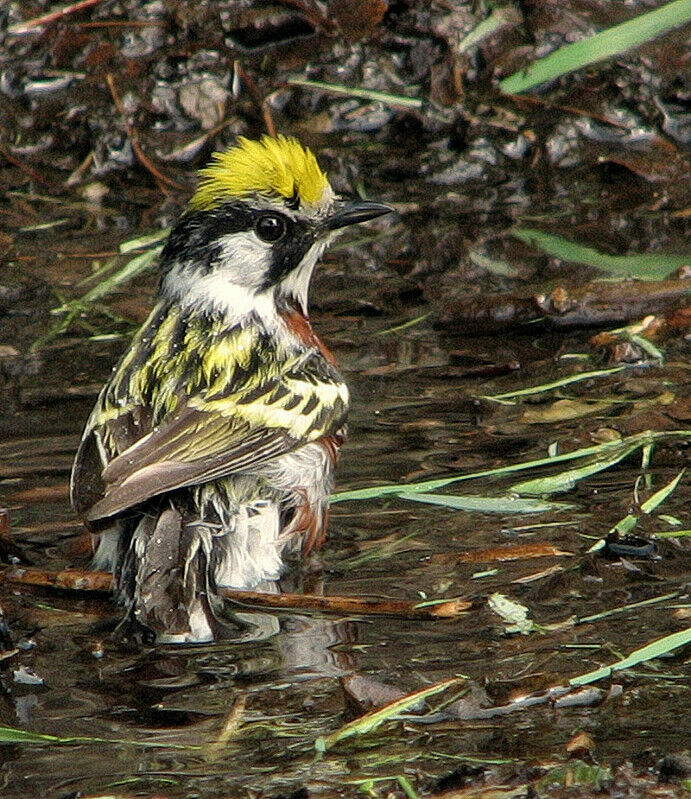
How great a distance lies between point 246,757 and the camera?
4.17m

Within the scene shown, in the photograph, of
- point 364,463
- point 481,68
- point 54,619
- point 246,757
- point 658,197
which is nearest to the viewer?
point 246,757

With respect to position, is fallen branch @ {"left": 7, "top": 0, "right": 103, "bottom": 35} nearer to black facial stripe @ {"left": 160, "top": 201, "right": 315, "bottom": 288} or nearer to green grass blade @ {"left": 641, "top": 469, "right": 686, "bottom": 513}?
black facial stripe @ {"left": 160, "top": 201, "right": 315, "bottom": 288}

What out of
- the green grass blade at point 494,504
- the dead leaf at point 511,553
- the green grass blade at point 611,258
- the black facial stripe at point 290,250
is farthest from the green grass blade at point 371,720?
the green grass blade at point 611,258

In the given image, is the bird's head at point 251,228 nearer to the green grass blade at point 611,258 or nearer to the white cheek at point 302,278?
the white cheek at point 302,278

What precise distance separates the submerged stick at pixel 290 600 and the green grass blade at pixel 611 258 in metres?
3.57

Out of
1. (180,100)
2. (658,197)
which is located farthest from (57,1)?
→ (658,197)

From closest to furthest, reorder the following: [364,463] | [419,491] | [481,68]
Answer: [419,491], [364,463], [481,68]

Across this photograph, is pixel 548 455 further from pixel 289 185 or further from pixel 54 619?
pixel 54 619

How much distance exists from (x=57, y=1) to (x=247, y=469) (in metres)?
6.15

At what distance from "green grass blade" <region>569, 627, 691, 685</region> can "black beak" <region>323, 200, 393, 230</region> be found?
8.40 ft

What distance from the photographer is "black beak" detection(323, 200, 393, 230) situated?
6543 millimetres

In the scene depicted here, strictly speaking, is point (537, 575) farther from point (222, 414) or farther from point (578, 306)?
point (578, 306)

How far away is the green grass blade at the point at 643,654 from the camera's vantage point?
438 centimetres

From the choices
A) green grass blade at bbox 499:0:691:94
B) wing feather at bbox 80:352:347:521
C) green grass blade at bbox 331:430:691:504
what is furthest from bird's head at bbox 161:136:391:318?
green grass blade at bbox 499:0:691:94
